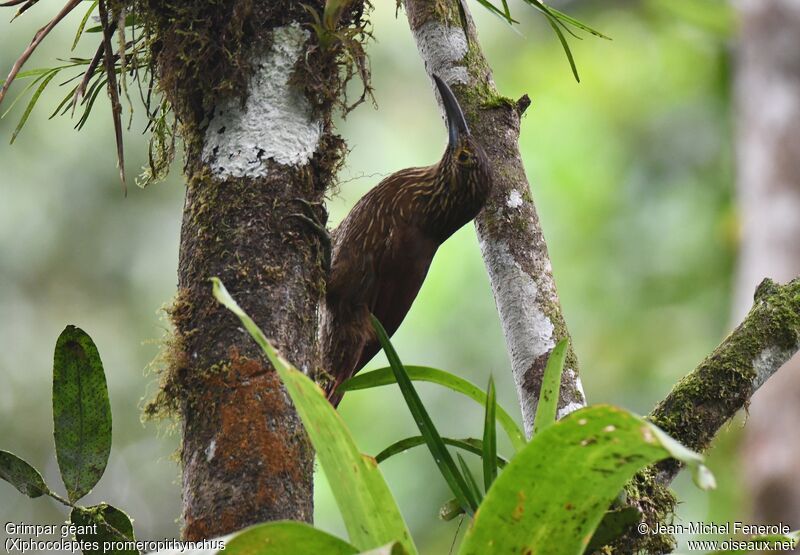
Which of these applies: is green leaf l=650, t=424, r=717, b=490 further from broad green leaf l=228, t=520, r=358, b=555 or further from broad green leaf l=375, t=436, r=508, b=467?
broad green leaf l=375, t=436, r=508, b=467

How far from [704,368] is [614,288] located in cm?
496

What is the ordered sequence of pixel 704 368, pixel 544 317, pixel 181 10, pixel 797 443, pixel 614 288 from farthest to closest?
pixel 614 288 < pixel 797 443 < pixel 544 317 < pixel 704 368 < pixel 181 10

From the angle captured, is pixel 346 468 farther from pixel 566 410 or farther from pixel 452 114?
pixel 452 114

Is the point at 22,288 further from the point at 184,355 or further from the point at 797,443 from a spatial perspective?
the point at 184,355

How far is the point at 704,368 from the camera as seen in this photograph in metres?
1.90

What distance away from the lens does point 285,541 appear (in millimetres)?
1030

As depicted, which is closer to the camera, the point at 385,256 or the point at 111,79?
the point at 111,79

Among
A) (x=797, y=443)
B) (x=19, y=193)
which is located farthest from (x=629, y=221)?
(x=19, y=193)

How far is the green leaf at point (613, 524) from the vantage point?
1.35 m

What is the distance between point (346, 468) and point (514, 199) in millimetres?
1345

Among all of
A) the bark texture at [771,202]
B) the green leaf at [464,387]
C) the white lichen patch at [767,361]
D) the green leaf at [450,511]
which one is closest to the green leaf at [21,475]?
the green leaf at [464,387]

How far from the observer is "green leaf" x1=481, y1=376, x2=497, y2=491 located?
1.44m

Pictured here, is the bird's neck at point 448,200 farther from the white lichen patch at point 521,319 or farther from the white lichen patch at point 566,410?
the white lichen patch at point 566,410

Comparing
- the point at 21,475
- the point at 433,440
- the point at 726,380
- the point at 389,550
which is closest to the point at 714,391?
the point at 726,380
